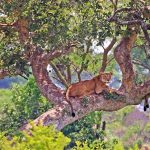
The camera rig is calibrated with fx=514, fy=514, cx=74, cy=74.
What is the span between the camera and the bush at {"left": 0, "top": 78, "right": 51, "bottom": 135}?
12617 millimetres

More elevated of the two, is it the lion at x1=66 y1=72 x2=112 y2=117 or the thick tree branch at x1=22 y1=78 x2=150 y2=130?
the lion at x1=66 y1=72 x2=112 y2=117

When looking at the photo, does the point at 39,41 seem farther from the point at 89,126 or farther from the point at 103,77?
the point at 89,126

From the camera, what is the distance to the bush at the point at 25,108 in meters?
12.6

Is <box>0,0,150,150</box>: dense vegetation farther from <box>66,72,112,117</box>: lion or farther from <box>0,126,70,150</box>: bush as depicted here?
<box>0,126,70,150</box>: bush

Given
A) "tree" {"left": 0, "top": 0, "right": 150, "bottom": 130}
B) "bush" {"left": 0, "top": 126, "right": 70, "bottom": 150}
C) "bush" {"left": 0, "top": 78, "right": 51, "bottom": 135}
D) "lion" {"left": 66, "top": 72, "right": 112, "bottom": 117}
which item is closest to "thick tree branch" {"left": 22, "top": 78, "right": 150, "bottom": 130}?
"tree" {"left": 0, "top": 0, "right": 150, "bottom": 130}

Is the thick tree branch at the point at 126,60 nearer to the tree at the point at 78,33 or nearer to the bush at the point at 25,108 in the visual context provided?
the tree at the point at 78,33

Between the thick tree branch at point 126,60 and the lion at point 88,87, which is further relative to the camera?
the lion at point 88,87

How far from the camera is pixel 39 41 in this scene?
7824 millimetres

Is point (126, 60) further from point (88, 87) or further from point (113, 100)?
point (88, 87)

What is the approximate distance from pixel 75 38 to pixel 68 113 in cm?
113

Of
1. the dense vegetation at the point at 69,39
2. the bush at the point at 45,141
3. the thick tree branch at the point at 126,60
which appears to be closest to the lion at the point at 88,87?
the dense vegetation at the point at 69,39

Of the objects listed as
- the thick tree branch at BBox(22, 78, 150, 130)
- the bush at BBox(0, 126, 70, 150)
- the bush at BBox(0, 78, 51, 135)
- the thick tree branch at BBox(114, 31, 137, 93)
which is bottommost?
the bush at BBox(0, 78, 51, 135)

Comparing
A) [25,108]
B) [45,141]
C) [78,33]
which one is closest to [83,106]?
[78,33]

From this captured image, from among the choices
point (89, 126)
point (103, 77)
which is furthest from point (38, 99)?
point (103, 77)
